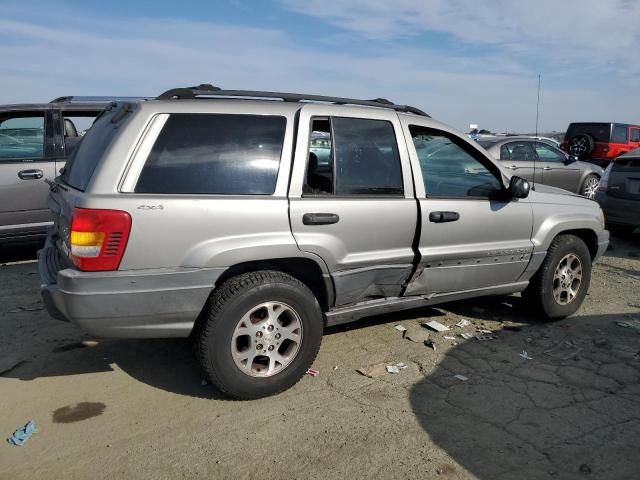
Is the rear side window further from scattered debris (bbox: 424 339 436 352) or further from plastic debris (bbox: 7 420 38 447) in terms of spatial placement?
scattered debris (bbox: 424 339 436 352)

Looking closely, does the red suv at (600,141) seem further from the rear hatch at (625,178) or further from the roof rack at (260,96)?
the roof rack at (260,96)

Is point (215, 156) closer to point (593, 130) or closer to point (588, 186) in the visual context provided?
point (588, 186)

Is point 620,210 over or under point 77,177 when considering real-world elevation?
under

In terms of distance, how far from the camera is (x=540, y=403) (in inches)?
133

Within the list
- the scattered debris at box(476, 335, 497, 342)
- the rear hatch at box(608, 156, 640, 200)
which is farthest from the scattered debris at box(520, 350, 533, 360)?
the rear hatch at box(608, 156, 640, 200)

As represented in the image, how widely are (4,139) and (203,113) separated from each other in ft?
13.7

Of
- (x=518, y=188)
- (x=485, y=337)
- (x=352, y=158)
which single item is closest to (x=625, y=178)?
(x=518, y=188)

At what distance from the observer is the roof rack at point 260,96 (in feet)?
11.0

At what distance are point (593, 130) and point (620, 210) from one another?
1139 cm

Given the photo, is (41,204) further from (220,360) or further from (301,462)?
(301,462)

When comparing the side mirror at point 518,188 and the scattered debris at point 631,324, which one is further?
the scattered debris at point 631,324

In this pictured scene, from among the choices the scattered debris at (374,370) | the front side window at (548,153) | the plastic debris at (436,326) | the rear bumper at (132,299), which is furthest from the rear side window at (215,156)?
the front side window at (548,153)

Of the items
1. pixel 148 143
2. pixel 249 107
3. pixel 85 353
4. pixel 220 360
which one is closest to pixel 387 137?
pixel 249 107

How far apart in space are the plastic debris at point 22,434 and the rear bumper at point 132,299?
0.61 meters
